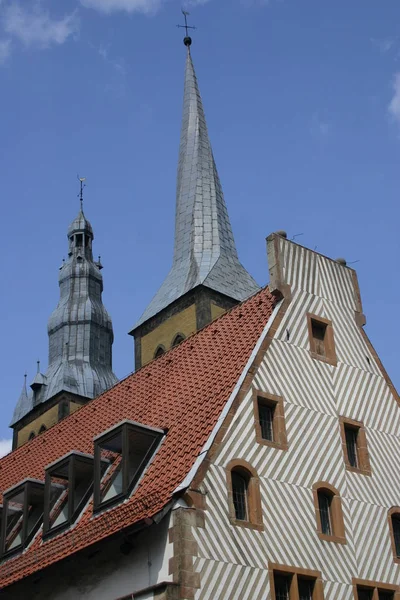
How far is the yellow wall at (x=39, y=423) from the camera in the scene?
2697 inches

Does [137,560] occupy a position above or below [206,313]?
below

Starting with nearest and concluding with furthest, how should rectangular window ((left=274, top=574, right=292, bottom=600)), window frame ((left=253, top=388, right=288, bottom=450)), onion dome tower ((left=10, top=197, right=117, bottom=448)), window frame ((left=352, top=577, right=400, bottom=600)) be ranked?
rectangular window ((left=274, top=574, right=292, bottom=600)), window frame ((left=352, top=577, right=400, bottom=600)), window frame ((left=253, top=388, right=288, bottom=450)), onion dome tower ((left=10, top=197, right=117, bottom=448))

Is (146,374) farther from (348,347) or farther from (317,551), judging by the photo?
(317,551)

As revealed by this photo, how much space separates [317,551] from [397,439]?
4.92m

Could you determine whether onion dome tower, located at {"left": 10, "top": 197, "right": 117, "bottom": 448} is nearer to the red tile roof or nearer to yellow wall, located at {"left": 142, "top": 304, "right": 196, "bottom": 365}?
yellow wall, located at {"left": 142, "top": 304, "right": 196, "bottom": 365}

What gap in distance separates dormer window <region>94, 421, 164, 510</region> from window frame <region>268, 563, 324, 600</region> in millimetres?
3467

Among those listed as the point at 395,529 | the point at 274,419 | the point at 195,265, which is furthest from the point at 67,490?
the point at 195,265

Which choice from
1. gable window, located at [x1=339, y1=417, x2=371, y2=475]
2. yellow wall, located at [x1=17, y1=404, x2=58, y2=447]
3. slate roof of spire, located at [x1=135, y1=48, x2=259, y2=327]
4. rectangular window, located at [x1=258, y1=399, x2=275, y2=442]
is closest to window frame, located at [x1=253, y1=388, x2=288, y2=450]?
rectangular window, located at [x1=258, y1=399, x2=275, y2=442]

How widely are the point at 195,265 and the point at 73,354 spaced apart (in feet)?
55.6

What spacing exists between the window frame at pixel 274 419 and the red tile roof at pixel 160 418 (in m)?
0.68

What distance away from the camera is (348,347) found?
26344mm

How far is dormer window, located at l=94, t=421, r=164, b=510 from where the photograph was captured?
21.8m

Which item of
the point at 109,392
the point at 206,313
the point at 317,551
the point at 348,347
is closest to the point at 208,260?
the point at 206,313

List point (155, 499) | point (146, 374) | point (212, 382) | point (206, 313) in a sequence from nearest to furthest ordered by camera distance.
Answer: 1. point (155, 499)
2. point (212, 382)
3. point (146, 374)
4. point (206, 313)
